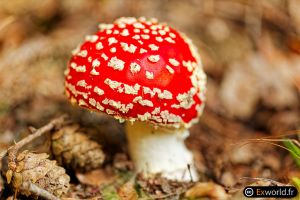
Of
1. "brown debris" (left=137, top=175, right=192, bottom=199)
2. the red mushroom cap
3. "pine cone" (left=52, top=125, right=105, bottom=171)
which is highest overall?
the red mushroom cap

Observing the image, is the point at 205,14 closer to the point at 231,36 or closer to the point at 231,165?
the point at 231,36

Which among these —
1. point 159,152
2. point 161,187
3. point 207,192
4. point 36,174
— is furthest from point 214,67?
point 36,174

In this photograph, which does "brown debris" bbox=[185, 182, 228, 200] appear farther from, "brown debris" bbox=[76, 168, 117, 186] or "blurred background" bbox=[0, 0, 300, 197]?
"brown debris" bbox=[76, 168, 117, 186]

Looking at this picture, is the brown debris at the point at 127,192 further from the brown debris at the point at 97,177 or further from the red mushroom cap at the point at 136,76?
the red mushroom cap at the point at 136,76

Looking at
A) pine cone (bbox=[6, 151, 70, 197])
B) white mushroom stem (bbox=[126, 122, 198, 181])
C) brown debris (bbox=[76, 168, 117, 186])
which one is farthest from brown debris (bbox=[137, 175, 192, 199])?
pine cone (bbox=[6, 151, 70, 197])

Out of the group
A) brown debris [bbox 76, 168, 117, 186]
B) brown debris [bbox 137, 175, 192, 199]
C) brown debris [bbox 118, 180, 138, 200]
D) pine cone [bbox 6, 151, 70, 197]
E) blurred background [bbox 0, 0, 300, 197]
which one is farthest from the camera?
blurred background [bbox 0, 0, 300, 197]

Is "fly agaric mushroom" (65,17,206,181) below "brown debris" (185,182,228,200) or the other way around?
the other way around
